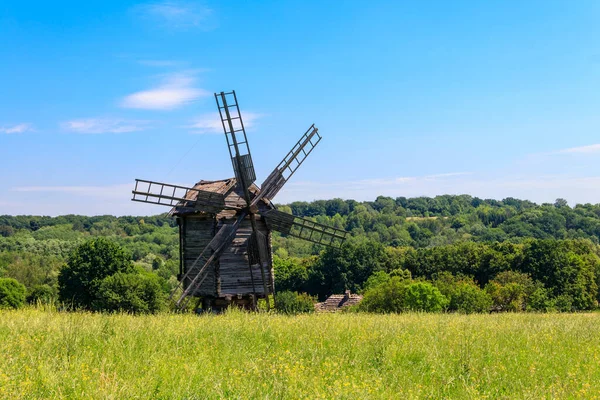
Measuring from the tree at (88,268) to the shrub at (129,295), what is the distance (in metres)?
6.89

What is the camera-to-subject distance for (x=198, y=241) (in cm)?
2234

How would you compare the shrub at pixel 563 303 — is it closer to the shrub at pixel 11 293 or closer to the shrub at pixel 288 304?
the shrub at pixel 288 304

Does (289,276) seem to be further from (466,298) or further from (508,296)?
(466,298)

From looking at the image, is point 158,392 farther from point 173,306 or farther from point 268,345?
point 173,306

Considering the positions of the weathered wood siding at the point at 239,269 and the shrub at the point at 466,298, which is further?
the shrub at the point at 466,298

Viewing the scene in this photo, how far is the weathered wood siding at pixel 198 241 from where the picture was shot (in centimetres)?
2189

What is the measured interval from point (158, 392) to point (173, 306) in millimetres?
14942

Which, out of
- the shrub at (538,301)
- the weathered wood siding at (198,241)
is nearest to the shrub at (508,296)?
the shrub at (538,301)

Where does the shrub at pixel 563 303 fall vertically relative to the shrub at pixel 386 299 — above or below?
below

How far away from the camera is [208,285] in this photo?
866 inches

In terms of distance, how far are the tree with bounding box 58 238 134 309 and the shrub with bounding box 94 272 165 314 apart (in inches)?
271

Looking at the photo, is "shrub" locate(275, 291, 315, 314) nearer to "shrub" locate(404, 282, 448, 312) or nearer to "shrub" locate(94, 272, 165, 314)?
"shrub" locate(94, 272, 165, 314)

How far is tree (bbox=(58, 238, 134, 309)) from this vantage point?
119ft

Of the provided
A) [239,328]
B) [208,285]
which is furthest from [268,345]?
[208,285]
